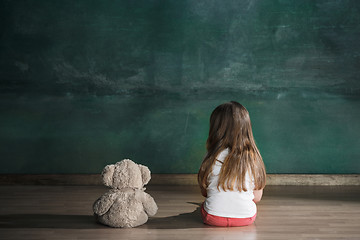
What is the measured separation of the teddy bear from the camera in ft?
7.87

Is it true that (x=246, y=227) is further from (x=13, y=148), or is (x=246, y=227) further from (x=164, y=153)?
(x=13, y=148)

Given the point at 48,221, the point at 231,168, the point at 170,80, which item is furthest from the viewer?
the point at 170,80

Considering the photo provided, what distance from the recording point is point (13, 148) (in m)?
3.63

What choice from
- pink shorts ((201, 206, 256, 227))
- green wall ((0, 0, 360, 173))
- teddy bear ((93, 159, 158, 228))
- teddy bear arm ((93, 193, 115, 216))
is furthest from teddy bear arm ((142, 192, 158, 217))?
green wall ((0, 0, 360, 173))

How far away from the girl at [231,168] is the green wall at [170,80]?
4.15 feet

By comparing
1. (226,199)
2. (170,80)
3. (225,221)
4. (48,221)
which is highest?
(170,80)

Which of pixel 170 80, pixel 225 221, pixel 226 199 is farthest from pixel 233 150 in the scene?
pixel 170 80

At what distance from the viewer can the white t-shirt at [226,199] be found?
92.4 inches

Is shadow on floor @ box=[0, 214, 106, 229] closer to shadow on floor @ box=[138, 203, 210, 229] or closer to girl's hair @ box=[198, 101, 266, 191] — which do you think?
shadow on floor @ box=[138, 203, 210, 229]

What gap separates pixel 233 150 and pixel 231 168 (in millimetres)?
99

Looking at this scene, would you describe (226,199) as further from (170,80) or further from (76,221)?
(170,80)

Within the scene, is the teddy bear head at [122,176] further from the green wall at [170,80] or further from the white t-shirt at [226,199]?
the green wall at [170,80]

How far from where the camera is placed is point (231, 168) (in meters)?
2.32

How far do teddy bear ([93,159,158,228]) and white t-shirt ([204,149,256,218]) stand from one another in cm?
37
